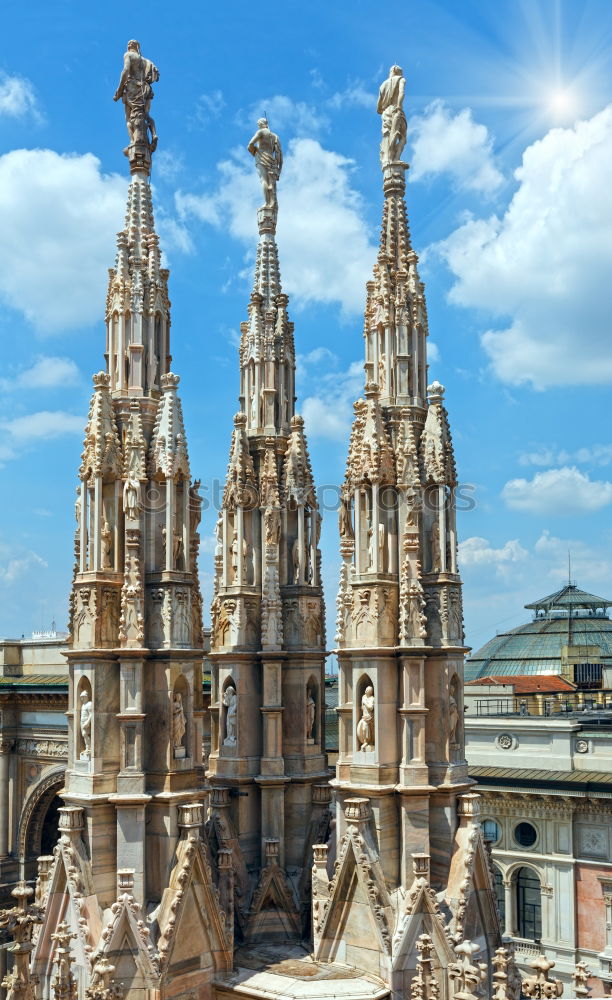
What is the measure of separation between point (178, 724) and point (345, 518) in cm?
583

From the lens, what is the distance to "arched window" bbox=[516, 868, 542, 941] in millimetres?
40875

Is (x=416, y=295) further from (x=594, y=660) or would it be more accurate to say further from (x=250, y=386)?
(x=594, y=660)

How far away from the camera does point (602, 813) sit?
3981 centimetres

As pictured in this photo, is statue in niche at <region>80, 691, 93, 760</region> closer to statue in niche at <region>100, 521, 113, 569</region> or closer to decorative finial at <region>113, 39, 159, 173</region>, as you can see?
statue in niche at <region>100, 521, 113, 569</region>

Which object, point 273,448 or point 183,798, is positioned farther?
point 273,448

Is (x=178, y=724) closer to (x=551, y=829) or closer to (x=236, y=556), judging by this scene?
(x=236, y=556)

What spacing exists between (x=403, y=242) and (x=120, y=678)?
1185 cm

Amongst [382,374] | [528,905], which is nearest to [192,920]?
[382,374]

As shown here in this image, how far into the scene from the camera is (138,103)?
24234mm

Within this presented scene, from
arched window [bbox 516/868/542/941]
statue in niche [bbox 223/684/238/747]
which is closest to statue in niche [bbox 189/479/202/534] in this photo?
statue in niche [bbox 223/684/238/747]

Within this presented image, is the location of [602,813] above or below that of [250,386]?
below

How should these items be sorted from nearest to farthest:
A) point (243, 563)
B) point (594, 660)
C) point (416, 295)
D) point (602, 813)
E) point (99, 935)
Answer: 1. point (99, 935)
2. point (416, 295)
3. point (243, 563)
4. point (602, 813)
5. point (594, 660)

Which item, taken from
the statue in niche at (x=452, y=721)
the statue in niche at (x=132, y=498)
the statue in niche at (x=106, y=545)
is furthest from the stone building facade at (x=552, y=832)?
the statue in niche at (x=132, y=498)

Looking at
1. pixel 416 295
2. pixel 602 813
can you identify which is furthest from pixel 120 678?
pixel 602 813
